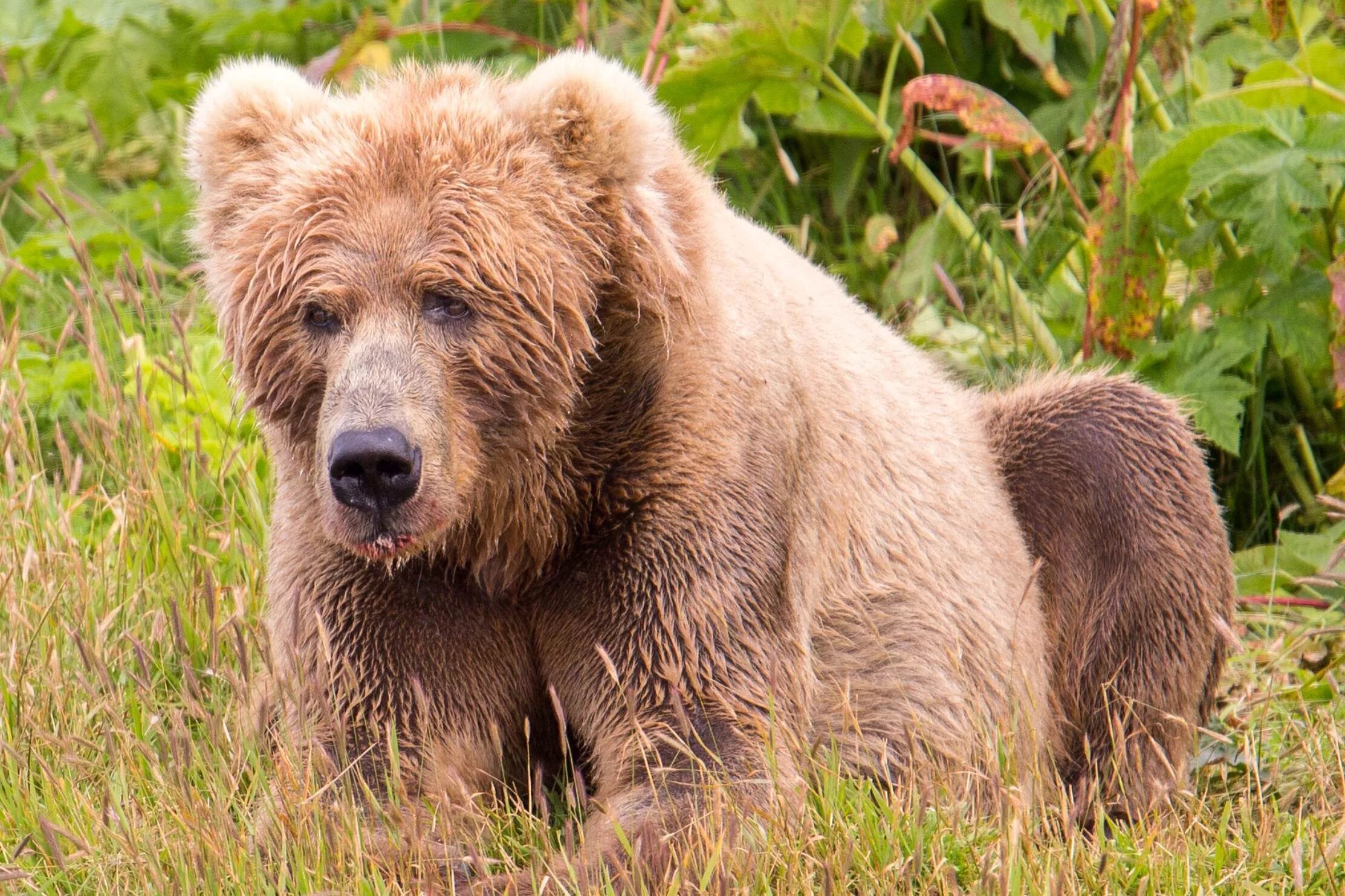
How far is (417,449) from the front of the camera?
340 centimetres

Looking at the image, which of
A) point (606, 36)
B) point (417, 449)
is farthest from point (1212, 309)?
point (417, 449)

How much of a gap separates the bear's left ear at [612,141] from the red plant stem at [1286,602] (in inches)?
97.5

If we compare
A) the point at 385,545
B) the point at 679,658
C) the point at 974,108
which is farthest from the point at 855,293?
the point at 385,545

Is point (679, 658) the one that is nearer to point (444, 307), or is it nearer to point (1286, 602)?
point (444, 307)

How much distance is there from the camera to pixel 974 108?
5484 millimetres

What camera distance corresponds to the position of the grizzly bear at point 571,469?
139 inches

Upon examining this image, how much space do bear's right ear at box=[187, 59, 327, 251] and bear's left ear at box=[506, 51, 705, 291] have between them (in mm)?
501

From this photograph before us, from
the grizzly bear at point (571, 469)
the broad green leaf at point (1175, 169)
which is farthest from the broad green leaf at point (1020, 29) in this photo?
the grizzly bear at point (571, 469)

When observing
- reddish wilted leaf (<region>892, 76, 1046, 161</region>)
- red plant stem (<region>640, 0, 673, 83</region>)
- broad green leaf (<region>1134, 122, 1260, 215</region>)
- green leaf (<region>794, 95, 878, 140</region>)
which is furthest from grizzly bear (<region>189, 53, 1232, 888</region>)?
green leaf (<region>794, 95, 878, 140</region>)

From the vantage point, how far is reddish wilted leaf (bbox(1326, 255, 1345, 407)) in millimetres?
5074

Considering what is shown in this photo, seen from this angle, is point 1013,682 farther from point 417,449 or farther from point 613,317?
point 417,449

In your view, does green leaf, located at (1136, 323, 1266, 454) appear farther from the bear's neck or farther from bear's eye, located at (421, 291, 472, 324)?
bear's eye, located at (421, 291, 472, 324)

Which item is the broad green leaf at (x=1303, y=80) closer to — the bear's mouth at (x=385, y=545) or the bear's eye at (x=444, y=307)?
the bear's eye at (x=444, y=307)

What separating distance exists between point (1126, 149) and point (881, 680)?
225 cm
